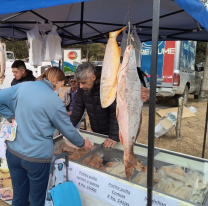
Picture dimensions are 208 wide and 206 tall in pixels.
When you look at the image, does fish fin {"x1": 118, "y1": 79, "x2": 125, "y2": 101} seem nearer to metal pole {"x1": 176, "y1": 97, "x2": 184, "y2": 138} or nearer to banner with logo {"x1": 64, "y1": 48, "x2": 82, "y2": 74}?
metal pole {"x1": 176, "y1": 97, "x2": 184, "y2": 138}

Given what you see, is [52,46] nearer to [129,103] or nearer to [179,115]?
[129,103]

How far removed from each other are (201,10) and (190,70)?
8.00m

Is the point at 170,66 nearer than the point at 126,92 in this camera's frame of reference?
No

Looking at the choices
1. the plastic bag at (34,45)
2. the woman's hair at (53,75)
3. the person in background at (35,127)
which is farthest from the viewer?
the plastic bag at (34,45)

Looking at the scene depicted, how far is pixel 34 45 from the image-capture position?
125 inches

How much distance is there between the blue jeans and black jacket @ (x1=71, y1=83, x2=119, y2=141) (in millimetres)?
905

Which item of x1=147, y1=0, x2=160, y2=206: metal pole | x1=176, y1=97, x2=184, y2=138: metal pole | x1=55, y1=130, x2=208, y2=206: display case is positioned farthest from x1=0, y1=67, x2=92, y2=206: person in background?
x1=176, y1=97, x2=184, y2=138: metal pole

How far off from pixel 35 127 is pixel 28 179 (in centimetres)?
63

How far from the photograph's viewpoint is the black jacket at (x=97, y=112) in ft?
7.96

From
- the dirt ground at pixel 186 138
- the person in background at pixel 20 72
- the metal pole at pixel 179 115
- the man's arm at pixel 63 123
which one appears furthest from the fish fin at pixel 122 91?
the metal pole at pixel 179 115

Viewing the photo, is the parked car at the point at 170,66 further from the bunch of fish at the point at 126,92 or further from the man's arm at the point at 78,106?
the bunch of fish at the point at 126,92

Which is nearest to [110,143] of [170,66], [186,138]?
[186,138]

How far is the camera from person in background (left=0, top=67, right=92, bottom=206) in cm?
170

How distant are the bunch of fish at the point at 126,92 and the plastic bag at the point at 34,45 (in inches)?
82.0
